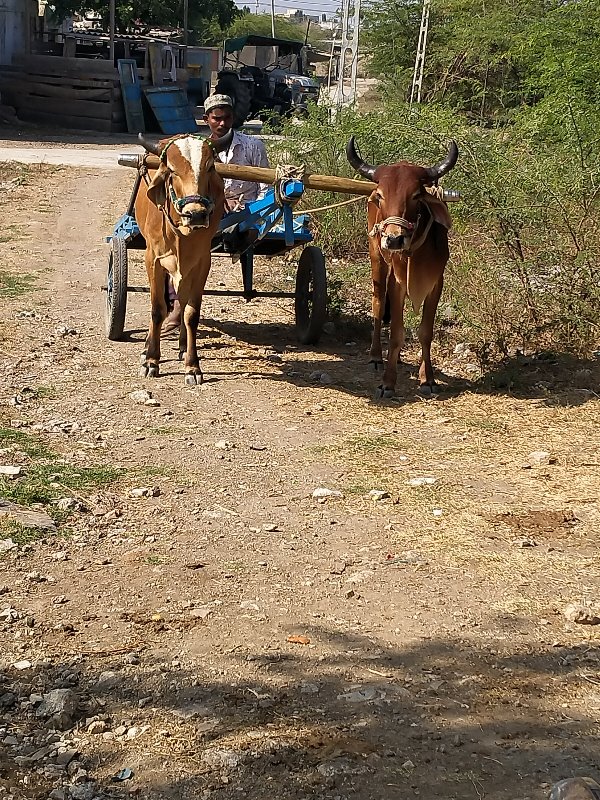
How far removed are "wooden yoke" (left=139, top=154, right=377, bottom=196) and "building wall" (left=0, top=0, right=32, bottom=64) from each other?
26082mm

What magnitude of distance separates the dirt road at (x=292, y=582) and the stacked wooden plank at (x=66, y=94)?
2353cm

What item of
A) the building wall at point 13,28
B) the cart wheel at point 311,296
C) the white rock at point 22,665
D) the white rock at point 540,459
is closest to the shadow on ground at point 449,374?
the cart wheel at point 311,296

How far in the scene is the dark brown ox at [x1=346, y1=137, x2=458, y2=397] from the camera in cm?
736

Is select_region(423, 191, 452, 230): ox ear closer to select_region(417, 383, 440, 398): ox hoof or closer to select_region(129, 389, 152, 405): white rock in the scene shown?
select_region(417, 383, 440, 398): ox hoof

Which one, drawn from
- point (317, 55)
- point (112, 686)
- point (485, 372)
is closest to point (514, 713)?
point (112, 686)

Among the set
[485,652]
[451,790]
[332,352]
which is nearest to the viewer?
[451,790]

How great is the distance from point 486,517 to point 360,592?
118 centimetres

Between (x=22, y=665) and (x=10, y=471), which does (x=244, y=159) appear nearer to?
(x=10, y=471)

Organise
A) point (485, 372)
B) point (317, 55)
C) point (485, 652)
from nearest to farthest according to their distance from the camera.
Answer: point (485, 652), point (485, 372), point (317, 55)

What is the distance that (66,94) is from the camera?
101ft

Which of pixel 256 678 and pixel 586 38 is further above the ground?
pixel 586 38

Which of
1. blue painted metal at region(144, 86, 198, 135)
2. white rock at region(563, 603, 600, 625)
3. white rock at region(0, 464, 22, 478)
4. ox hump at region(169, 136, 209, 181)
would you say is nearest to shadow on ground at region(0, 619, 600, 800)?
white rock at region(563, 603, 600, 625)

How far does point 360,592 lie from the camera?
15.6ft

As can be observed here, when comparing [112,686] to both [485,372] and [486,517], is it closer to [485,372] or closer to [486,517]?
[486,517]
